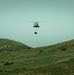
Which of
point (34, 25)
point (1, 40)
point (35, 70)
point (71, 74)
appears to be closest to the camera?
point (71, 74)

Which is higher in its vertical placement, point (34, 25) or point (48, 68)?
point (34, 25)

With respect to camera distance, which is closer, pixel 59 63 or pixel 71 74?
pixel 71 74

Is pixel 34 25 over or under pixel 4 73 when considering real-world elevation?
over

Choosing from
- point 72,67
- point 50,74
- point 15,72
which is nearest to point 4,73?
point 15,72

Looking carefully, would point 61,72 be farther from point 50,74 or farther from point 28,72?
point 28,72

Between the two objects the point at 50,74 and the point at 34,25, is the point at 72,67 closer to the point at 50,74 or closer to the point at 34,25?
the point at 50,74

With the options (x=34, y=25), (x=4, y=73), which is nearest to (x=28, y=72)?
(x=4, y=73)

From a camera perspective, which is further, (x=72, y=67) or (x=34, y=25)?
(x=34, y=25)

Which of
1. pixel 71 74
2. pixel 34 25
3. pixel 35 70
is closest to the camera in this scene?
pixel 71 74

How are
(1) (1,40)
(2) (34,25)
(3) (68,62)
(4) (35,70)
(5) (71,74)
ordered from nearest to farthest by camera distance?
(5) (71,74)
(4) (35,70)
(3) (68,62)
(2) (34,25)
(1) (1,40)
